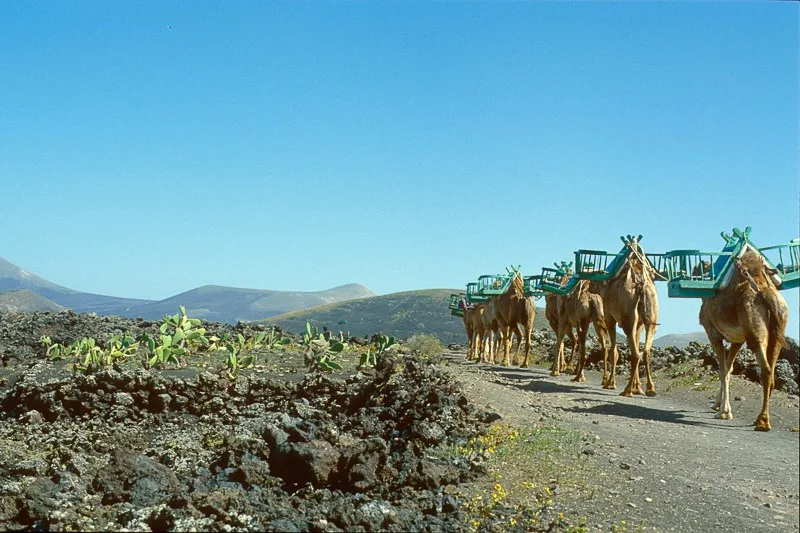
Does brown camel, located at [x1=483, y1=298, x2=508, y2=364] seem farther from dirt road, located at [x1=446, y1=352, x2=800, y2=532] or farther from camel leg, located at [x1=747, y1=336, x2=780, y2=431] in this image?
camel leg, located at [x1=747, y1=336, x2=780, y2=431]

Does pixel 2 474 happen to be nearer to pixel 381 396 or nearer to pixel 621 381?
pixel 381 396

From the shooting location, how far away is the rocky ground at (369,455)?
6.54 meters

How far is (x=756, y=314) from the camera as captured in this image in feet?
35.7

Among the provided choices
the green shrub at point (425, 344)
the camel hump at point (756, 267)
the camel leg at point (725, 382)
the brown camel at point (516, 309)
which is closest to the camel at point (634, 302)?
the camel leg at point (725, 382)

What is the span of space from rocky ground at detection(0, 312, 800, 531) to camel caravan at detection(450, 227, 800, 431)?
1.09 meters

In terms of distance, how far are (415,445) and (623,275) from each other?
788 centimetres

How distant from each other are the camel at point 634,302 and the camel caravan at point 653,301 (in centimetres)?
2

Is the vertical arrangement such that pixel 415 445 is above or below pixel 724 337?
below

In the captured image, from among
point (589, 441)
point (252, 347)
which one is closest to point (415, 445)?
point (589, 441)

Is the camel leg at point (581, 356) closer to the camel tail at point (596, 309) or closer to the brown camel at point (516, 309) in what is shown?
the camel tail at point (596, 309)

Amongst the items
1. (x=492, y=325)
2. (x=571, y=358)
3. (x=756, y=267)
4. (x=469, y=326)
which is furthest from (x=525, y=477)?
(x=469, y=326)

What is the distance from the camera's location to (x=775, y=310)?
35.4ft

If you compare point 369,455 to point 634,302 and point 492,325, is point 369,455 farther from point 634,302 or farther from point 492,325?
point 492,325

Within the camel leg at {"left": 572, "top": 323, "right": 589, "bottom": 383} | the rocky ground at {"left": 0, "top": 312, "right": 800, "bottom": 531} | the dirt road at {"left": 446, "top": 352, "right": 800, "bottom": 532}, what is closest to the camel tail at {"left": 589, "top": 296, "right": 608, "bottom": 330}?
the camel leg at {"left": 572, "top": 323, "right": 589, "bottom": 383}
